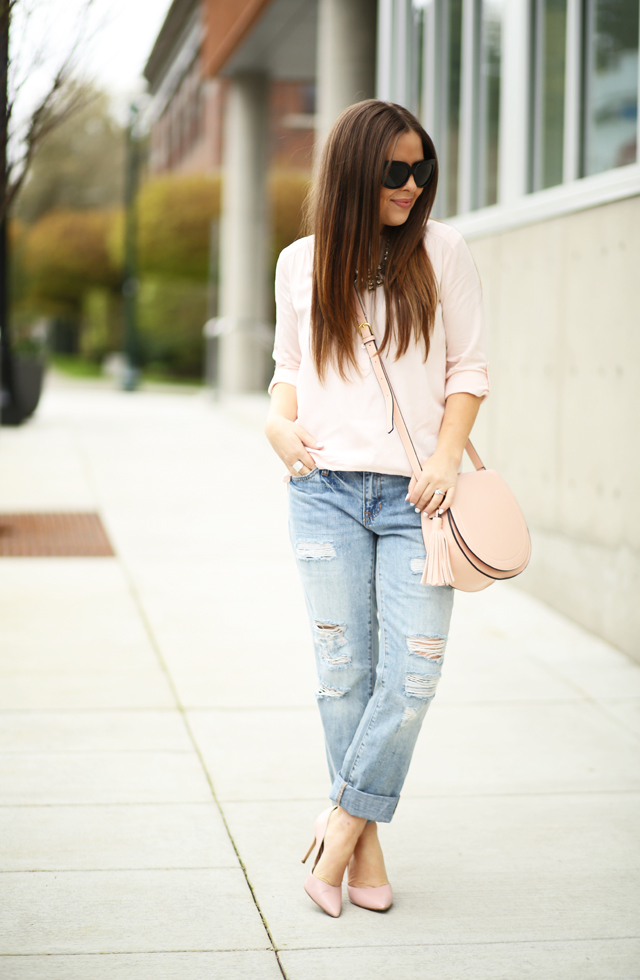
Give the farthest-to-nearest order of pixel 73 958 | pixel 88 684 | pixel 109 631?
1. pixel 109 631
2. pixel 88 684
3. pixel 73 958

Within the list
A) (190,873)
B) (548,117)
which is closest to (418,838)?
(190,873)

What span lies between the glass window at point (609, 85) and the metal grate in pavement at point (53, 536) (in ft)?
12.5

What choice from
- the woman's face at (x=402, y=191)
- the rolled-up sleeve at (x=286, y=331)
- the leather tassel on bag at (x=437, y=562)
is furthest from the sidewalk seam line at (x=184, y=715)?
the woman's face at (x=402, y=191)

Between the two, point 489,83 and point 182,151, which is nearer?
point 489,83

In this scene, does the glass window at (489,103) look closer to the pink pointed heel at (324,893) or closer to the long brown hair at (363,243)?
the long brown hair at (363,243)

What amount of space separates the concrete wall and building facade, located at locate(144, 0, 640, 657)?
1 centimetres

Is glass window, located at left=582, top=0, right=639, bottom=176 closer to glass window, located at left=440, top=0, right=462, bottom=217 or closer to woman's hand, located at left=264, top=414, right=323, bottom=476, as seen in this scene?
glass window, located at left=440, top=0, right=462, bottom=217

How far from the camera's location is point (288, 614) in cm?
618

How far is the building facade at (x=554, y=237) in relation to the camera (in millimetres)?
5559

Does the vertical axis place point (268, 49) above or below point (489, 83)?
above

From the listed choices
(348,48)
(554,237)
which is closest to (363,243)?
(554,237)

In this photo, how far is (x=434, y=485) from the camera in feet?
9.11

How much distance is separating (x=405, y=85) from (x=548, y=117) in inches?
111

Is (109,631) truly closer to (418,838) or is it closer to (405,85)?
(418,838)
